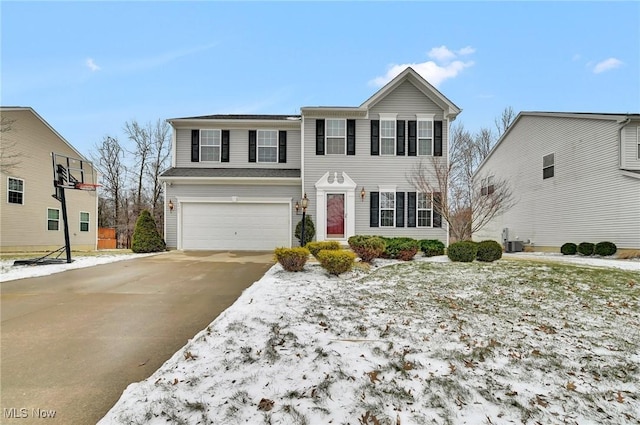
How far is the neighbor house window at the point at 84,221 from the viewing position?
60.4 ft

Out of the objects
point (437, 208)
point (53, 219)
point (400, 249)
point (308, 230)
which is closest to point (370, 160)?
point (437, 208)

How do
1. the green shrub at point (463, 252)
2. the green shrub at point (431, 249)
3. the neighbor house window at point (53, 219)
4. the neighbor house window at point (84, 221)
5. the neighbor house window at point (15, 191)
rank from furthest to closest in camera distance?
1. the neighbor house window at point (84, 221)
2. the neighbor house window at point (53, 219)
3. the neighbor house window at point (15, 191)
4. the green shrub at point (431, 249)
5. the green shrub at point (463, 252)

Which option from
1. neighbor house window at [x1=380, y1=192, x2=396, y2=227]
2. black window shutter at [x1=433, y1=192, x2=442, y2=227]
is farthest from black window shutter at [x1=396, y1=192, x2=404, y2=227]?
black window shutter at [x1=433, y1=192, x2=442, y2=227]

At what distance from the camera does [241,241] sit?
48.0 ft

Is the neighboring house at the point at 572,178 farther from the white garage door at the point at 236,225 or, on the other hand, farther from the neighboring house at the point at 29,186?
the neighboring house at the point at 29,186

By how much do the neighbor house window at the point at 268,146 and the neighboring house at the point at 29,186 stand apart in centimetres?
1022

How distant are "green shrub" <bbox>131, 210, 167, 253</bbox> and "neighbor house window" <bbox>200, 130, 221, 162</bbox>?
371cm

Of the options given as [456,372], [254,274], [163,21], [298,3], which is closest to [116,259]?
[254,274]

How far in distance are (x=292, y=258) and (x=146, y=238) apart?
8601 millimetres

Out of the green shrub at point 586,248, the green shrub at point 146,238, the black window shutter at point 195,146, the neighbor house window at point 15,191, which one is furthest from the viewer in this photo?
the black window shutter at point 195,146

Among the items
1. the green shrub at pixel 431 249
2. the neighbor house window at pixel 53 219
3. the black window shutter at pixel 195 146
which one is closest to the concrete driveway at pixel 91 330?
the green shrub at pixel 431 249

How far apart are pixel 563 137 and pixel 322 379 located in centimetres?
1774

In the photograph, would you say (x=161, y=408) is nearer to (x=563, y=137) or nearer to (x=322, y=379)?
(x=322, y=379)

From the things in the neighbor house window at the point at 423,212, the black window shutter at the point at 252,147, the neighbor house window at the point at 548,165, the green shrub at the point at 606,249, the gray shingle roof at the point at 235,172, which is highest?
the black window shutter at the point at 252,147
